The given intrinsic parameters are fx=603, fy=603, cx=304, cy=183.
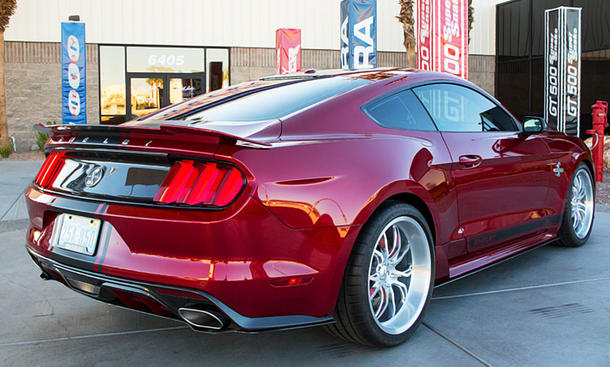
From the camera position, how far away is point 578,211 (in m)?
5.01

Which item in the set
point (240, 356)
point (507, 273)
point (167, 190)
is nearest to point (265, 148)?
point (167, 190)

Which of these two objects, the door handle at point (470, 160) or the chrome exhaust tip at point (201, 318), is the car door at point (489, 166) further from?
the chrome exhaust tip at point (201, 318)

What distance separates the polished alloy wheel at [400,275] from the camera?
115 inches

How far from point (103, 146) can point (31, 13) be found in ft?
57.4

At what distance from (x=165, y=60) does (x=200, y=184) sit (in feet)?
58.1

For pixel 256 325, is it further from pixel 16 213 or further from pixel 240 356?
pixel 16 213

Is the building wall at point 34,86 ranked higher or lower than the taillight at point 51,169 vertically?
higher

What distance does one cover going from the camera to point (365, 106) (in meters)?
3.03

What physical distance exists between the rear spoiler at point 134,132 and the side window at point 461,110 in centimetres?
137

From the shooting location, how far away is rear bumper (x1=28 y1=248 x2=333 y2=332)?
235cm

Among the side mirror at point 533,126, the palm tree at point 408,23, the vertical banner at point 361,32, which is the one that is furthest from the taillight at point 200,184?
the palm tree at point 408,23

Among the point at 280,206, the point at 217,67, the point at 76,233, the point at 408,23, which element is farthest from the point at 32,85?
the point at 280,206

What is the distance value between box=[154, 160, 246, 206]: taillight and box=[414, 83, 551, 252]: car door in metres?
1.43

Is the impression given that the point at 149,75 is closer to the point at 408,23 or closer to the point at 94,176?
the point at 408,23
